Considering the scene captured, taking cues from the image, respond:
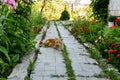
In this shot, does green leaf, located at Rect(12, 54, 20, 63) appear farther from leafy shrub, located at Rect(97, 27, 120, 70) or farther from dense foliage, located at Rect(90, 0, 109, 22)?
dense foliage, located at Rect(90, 0, 109, 22)

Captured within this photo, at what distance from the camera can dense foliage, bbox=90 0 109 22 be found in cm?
1268

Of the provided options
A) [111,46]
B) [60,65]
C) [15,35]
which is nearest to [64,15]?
[111,46]

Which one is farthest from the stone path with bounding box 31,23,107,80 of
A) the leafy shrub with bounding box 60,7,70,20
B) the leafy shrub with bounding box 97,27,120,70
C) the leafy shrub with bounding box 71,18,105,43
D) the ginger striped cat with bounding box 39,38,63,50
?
the leafy shrub with bounding box 60,7,70,20

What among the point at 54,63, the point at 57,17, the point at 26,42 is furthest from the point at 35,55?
the point at 57,17

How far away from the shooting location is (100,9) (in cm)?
1309

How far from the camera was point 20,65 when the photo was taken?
569 cm

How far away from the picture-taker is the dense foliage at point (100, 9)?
12.7 m

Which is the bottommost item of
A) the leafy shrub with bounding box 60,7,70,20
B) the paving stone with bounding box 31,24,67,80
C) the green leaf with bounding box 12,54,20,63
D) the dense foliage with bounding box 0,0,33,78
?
the leafy shrub with bounding box 60,7,70,20

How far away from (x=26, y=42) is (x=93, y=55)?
1.37 metres

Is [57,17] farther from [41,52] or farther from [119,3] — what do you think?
[41,52]

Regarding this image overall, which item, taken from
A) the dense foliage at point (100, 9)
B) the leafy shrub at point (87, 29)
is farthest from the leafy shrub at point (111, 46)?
the dense foliage at point (100, 9)

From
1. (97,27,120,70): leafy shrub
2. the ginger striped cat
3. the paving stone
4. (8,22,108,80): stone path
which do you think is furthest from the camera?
the ginger striped cat

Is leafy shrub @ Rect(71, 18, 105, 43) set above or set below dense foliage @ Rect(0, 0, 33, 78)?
below

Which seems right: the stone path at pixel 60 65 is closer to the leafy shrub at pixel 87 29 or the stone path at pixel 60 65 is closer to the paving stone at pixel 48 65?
the paving stone at pixel 48 65
